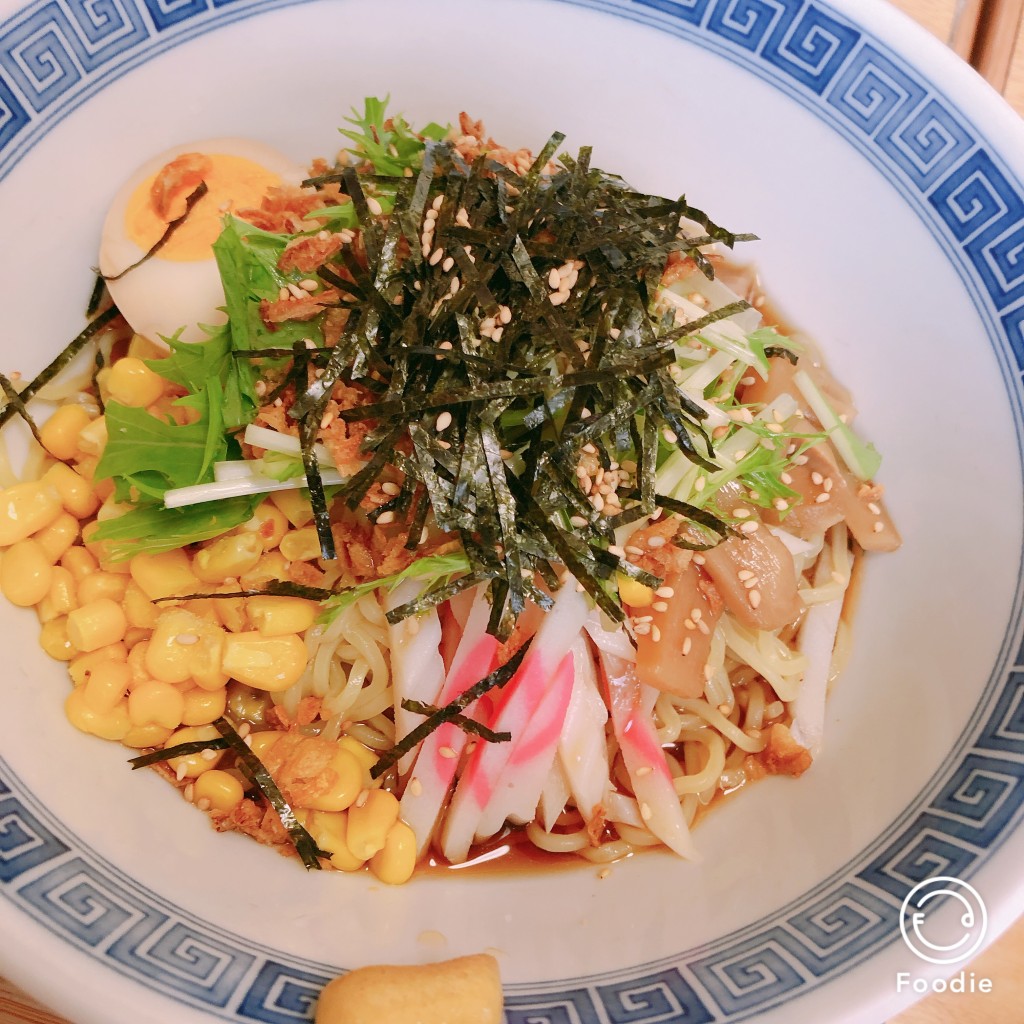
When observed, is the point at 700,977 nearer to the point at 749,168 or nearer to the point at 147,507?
the point at 147,507

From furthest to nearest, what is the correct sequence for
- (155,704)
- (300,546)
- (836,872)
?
(300,546)
(155,704)
(836,872)

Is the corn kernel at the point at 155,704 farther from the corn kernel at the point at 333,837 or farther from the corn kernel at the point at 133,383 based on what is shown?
the corn kernel at the point at 133,383

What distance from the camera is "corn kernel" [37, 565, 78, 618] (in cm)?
177

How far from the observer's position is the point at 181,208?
1.95 meters

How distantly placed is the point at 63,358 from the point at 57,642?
2.30 ft

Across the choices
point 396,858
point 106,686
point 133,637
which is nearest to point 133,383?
point 133,637

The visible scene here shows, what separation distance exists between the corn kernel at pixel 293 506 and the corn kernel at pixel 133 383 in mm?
396

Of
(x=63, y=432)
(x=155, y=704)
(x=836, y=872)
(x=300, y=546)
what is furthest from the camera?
(x=63, y=432)

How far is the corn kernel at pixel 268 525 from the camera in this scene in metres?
1.80

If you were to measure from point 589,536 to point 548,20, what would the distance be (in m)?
1.38

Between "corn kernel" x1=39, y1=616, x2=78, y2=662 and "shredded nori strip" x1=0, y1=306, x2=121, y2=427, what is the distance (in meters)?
0.50

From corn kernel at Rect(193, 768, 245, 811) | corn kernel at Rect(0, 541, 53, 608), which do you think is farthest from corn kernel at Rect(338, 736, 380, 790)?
corn kernel at Rect(0, 541, 53, 608)

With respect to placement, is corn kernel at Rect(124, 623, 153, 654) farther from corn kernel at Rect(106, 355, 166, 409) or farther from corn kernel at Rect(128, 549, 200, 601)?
corn kernel at Rect(106, 355, 166, 409)

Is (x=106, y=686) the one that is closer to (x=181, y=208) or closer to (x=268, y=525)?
(x=268, y=525)
